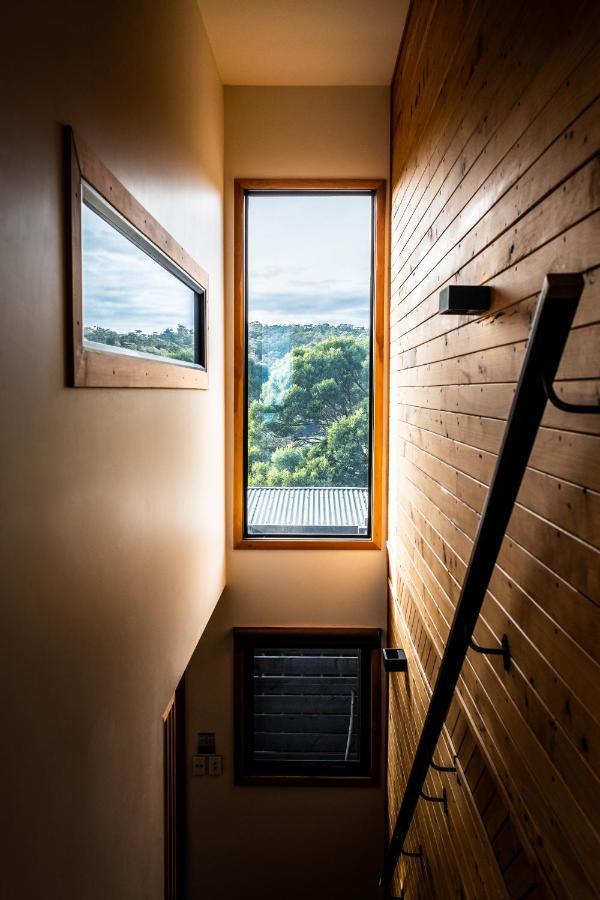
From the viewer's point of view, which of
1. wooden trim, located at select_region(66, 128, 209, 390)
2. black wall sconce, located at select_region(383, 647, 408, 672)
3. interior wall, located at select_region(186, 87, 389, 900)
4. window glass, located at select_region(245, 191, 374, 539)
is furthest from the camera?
window glass, located at select_region(245, 191, 374, 539)

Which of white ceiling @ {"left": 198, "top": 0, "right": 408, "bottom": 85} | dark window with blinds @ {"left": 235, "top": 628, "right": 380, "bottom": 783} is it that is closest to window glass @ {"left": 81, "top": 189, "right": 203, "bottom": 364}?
white ceiling @ {"left": 198, "top": 0, "right": 408, "bottom": 85}

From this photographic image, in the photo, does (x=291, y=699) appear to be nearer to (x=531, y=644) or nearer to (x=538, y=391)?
(x=531, y=644)

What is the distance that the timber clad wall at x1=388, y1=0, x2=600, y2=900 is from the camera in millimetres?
1100

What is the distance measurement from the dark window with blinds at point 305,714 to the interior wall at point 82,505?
1749 mm

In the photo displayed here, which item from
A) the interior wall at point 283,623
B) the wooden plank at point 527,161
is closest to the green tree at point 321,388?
the interior wall at point 283,623

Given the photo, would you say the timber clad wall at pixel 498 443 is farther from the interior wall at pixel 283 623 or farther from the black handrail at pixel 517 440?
the interior wall at pixel 283 623

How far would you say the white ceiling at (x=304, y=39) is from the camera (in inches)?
132

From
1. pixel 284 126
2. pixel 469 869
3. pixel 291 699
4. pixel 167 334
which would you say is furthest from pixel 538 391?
pixel 291 699

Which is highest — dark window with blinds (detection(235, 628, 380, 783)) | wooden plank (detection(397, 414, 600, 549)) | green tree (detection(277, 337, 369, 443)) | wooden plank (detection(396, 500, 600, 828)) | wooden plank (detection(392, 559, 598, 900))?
green tree (detection(277, 337, 369, 443))

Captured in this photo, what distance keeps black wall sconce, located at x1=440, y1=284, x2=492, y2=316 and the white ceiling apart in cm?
230

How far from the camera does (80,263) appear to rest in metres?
1.66

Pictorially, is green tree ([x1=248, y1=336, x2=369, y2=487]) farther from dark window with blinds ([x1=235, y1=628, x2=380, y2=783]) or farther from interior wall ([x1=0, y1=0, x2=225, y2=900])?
interior wall ([x1=0, y1=0, x2=225, y2=900])

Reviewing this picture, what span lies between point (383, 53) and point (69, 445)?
3.19 metres

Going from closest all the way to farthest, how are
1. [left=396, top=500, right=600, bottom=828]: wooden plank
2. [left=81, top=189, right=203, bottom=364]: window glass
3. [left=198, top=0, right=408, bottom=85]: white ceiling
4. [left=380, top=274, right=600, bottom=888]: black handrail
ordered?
[left=380, top=274, right=600, bottom=888]: black handrail, [left=396, top=500, right=600, bottom=828]: wooden plank, [left=81, top=189, right=203, bottom=364]: window glass, [left=198, top=0, right=408, bottom=85]: white ceiling
